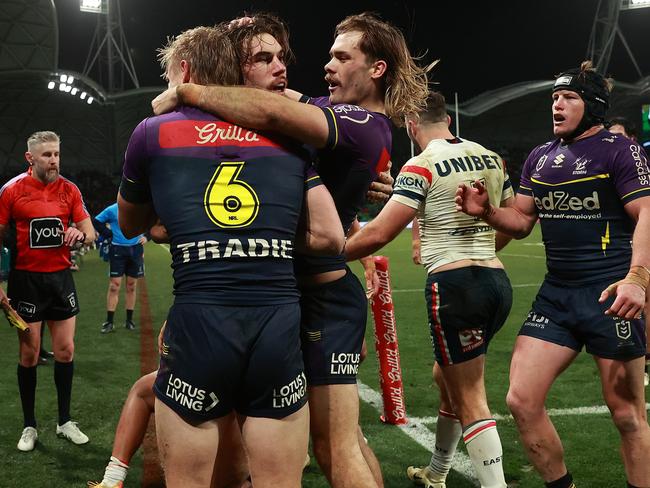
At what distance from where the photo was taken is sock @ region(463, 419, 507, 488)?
409 centimetres

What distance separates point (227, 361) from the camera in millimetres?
2381

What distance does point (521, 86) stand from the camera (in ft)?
160

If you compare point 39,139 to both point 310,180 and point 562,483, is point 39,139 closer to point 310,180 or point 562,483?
point 310,180

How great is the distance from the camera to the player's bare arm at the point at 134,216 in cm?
265

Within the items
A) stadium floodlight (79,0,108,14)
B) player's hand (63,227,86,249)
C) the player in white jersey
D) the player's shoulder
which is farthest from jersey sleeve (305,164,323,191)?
stadium floodlight (79,0,108,14)

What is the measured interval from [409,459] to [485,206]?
2.06 m

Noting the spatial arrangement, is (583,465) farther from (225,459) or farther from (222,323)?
(222,323)

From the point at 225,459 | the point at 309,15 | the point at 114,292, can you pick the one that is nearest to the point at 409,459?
the point at 225,459

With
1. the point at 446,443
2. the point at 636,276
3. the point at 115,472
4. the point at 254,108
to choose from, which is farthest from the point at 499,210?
the point at 115,472

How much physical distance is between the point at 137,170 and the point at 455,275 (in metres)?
2.35

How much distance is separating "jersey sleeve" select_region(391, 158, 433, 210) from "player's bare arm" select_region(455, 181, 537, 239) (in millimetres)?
297

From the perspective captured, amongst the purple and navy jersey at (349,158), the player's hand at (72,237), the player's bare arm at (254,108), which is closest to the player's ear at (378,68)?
the purple and navy jersey at (349,158)

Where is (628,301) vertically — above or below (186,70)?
below

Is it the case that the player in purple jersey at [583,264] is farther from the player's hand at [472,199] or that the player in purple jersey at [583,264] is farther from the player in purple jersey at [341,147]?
the player in purple jersey at [341,147]
